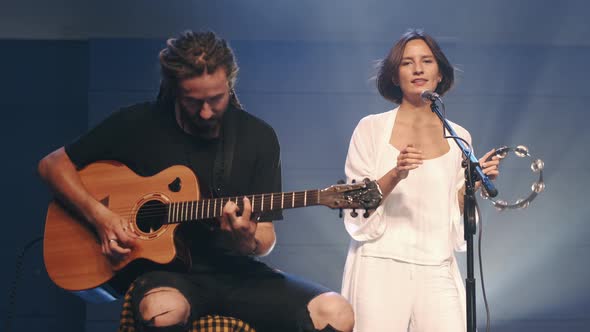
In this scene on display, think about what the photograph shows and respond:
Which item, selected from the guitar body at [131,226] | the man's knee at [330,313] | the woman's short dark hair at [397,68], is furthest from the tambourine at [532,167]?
the guitar body at [131,226]

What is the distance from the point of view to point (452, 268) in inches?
143

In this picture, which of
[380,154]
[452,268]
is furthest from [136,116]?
[452,268]

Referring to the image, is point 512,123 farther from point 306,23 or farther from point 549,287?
point 306,23

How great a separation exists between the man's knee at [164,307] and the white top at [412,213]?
1179 mm

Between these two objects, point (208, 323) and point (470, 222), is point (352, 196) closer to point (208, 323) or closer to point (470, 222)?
point (470, 222)

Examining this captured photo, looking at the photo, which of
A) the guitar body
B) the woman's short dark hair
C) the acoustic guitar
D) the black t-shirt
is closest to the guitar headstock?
the acoustic guitar

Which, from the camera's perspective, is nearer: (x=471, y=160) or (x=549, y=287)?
(x=471, y=160)

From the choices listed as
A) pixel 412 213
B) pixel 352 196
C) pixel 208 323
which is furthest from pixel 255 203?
pixel 412 213

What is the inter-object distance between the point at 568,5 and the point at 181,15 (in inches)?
98.4

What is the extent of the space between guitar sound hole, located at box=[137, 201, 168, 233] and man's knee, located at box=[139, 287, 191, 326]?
1.10ft

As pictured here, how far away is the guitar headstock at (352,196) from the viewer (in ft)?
9.20

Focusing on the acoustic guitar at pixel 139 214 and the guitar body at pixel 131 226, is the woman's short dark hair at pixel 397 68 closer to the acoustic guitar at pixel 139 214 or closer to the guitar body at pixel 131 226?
the acoustic guitar at pixel 139 214

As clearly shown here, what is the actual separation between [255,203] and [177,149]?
442 mm

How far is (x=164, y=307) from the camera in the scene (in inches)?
103
